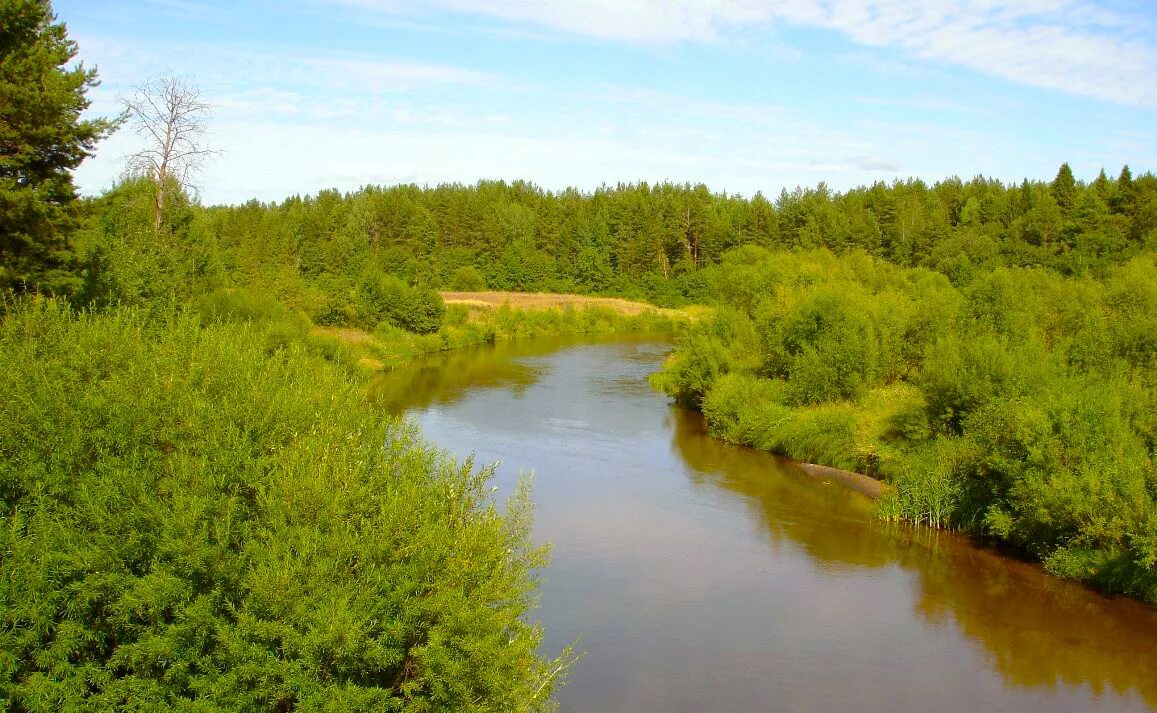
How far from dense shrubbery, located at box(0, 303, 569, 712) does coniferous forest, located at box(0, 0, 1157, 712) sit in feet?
0.12

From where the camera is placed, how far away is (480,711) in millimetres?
9797

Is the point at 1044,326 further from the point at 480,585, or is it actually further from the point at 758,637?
the point at 480,585

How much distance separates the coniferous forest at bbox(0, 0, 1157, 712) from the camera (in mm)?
9461

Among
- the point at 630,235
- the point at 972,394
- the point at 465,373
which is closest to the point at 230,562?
the point at 972,394

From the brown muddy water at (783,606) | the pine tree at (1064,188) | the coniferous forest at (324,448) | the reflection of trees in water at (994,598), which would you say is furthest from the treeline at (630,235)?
the reflection of trees in water at (994,598)

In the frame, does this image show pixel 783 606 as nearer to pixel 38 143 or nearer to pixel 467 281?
pixel 38 143

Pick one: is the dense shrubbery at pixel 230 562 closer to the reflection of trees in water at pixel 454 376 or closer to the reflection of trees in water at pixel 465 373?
the reflection of trees in water at pixel 465 373

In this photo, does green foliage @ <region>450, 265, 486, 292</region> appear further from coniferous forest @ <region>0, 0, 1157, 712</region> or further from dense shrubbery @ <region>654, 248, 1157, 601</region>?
dense shrubbery @ <region>654, 248, 1157, 601</region>

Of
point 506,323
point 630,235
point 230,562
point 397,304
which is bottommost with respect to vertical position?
point 230,562

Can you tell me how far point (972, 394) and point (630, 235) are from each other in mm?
67092

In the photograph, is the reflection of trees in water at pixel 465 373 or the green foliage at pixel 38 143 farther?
the reflection of trees in water at pixel 465 373

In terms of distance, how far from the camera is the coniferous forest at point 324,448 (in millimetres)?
9461

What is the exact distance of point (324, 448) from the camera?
1105 cm

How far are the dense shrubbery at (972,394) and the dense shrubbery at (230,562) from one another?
12.1m
